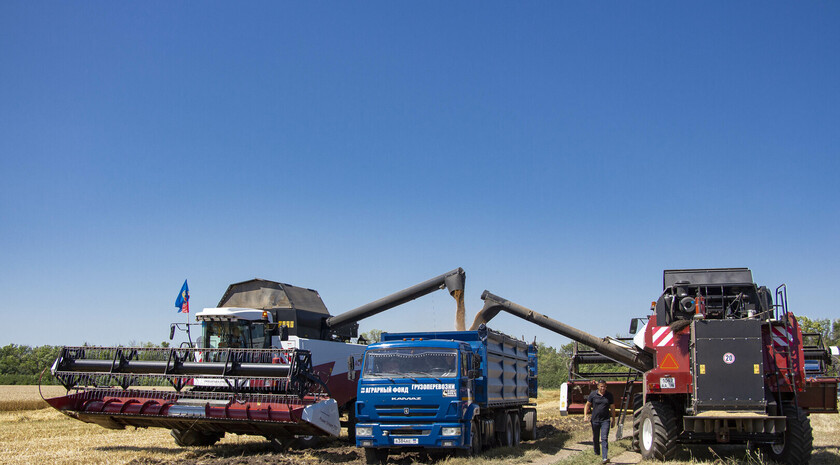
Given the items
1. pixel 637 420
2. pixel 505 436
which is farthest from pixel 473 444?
pixel 637 420

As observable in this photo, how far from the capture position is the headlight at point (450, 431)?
1262cm

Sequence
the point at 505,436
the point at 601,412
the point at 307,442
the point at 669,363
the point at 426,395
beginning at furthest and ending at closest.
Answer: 1. the point at 505,436
2. the point at 307,442
3. the point at 601,412
4. the point at 426,395
5. the point at 669,363

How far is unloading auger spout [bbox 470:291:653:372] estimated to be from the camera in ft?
50.9

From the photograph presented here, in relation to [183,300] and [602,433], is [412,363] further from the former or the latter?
[183,300]

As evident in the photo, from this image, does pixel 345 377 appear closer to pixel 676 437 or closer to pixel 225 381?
pixel 225 381

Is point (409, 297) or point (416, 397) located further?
point (409, 297)

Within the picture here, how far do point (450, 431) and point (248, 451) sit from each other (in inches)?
202

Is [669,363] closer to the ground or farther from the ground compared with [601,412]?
farther from the ground

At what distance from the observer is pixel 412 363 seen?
13.4 metres

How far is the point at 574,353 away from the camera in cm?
2128

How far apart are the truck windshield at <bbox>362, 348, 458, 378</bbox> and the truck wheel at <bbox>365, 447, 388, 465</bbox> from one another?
58.6 inches

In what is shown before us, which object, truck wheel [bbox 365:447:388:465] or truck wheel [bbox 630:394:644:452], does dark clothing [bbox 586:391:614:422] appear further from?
truck wheel [bbox 365:447:388:465]

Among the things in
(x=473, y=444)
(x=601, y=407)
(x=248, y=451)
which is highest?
(x=601, y=407)

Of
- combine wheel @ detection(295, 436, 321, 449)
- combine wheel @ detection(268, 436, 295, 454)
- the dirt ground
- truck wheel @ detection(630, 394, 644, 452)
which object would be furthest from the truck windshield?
truck wheel @ detection(630, 394, 644, 452)
